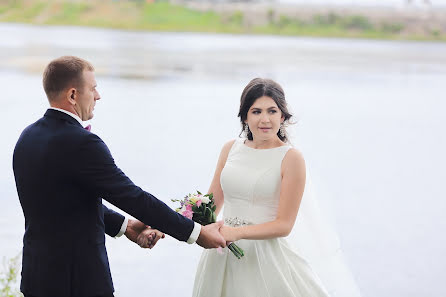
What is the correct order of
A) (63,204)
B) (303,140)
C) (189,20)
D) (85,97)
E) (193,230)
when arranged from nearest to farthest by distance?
(63,204)
(85,97)
(193,230)
(303,140)
(189,20)

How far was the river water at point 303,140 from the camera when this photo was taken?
223 inches

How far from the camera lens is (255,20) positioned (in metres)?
40.9

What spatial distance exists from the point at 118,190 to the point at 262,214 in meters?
0.65

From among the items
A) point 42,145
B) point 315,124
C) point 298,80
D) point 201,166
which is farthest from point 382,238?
point 298,80

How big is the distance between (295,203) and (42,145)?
102 centimetres

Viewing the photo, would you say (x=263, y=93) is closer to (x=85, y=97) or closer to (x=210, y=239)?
(x=210, y=239)

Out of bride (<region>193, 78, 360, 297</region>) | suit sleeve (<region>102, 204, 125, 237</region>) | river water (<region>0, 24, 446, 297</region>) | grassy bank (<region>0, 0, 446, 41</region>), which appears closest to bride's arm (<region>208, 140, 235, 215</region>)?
bride (<region>193, 78, 360, 297</region>)

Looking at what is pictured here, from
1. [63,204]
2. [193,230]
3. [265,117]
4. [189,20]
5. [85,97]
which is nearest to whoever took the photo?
[63,204]

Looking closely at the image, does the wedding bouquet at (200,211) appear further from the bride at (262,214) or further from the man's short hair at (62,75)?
the man's short hair at (62,75)

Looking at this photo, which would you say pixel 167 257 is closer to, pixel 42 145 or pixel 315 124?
pixel 42 145

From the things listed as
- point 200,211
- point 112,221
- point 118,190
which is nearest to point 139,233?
point 112,221

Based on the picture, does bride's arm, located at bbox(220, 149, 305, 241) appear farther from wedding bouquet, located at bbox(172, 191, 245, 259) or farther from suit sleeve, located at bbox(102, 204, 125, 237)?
suit sleeve, located at bbox(102, 204, 125, 237)

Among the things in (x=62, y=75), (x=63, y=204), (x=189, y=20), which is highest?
(x=189, y=20)

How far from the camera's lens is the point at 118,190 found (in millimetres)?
2965
